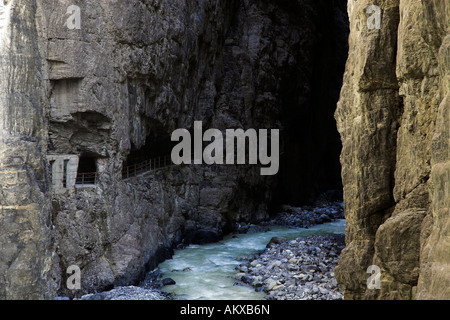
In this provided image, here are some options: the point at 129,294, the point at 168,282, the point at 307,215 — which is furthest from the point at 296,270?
the point at 307,215

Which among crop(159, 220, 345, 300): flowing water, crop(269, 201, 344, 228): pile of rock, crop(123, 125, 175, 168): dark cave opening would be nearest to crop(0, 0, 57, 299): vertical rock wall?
crop(159, 220, 345, 300): flowing water

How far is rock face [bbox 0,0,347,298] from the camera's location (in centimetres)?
1045

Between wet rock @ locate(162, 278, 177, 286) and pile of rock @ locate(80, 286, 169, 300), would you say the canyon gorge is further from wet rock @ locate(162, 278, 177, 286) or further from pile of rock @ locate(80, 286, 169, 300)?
wet rock @ locate(162, 278, 177, 286)

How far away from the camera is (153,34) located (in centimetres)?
1933

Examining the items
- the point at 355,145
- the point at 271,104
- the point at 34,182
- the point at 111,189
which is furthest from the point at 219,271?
the point at 271,104

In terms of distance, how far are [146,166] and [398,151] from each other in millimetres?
14001

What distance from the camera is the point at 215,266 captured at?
20.7m

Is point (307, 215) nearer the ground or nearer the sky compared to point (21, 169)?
nearer the ground

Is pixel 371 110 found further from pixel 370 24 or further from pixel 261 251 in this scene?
pixel 261 251

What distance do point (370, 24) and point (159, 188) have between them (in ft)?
44.3

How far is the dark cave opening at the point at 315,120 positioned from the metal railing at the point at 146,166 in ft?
39.6

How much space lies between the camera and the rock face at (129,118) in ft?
34.3

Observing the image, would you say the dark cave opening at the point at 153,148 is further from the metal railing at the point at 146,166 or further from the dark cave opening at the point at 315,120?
the dark cave opening at the point at 315,120

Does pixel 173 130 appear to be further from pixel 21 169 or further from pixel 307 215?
pixel 307 215
